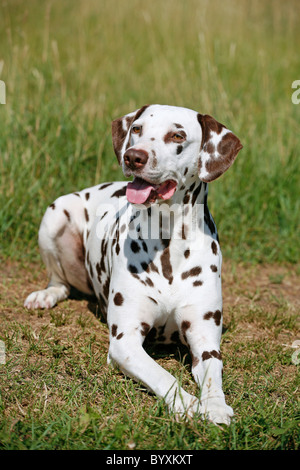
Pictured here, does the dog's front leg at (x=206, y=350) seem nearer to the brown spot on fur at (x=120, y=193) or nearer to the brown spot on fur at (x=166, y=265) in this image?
the brown spot on fur at (x=166, y=265)

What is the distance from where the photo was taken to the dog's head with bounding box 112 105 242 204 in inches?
119

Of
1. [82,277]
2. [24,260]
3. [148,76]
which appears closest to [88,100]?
[148,76]

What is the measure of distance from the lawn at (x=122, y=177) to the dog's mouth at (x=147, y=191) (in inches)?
38.2

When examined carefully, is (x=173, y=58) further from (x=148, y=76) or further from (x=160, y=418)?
(x=160, y=418)

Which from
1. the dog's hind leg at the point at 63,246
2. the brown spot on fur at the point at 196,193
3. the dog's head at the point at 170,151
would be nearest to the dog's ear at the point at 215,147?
the dog's head at the point at 170,151

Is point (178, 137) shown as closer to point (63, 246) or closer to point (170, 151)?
point (170, 151)

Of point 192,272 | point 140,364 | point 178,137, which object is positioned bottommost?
point 140,364

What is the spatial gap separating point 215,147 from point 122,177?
2511 millimetres

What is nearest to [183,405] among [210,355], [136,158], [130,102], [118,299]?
[210,355]

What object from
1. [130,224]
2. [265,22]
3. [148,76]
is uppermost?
[265,22]

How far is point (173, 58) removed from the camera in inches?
302

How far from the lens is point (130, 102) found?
21.0 ft
